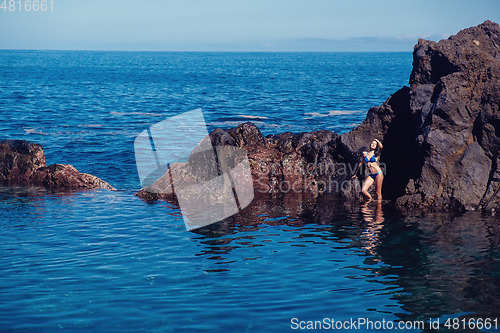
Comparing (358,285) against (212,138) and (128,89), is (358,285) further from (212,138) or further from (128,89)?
(128,89)

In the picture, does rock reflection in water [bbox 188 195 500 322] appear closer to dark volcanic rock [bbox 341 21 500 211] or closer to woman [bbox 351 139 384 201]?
woman [bbox 351 139 384 201]

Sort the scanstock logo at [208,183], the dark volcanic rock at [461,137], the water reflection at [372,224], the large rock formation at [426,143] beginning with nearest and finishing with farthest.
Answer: the water reflection at [372,224]
the dark volcanic rock at [461,137]
the large rock formation at [426,143]
the scanstock logo at [208,183]

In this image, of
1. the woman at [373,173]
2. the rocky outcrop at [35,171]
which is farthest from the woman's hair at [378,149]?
the rocky outcrop at [35,171]

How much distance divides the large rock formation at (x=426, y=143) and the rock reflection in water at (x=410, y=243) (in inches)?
36.9

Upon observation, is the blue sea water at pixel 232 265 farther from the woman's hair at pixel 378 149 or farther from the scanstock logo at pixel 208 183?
the woman's hair at pixel 378 149

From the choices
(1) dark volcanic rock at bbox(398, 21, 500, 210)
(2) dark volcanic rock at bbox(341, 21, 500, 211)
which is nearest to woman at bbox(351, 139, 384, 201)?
(2) dark volcanic rock at bbox(341, 21, 500, 211)

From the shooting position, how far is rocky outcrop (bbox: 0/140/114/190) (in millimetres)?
17720

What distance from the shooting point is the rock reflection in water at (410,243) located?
825cm

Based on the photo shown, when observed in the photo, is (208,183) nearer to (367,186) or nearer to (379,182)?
(367,186)

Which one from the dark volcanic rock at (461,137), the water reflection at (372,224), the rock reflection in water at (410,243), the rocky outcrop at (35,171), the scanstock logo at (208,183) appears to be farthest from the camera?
the rocky outcrop at (35,171)

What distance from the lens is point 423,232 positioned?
1188 centimetres

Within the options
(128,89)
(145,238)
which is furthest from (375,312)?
(128,89)

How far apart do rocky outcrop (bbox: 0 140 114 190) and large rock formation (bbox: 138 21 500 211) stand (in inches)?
134

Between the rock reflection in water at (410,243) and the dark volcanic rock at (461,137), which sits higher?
the dark volcanic rock at (461,137)
